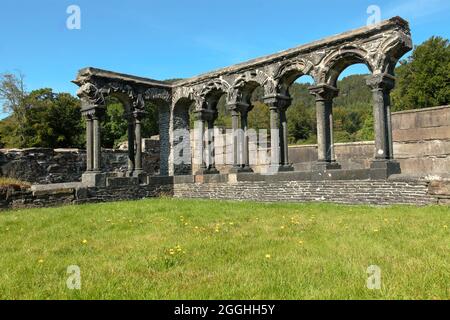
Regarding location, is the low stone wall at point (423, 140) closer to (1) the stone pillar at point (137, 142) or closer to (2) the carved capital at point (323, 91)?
(2) the carved capital at point (323, 91)

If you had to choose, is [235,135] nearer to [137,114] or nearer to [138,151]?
[138,151]

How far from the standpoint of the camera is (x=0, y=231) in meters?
7.16

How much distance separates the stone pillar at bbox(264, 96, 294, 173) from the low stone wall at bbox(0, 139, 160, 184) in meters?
8.79

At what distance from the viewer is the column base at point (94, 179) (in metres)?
14.3

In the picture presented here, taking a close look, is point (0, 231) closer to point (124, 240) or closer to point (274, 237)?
point (124, 240)

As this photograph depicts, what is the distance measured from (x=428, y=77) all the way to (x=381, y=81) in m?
25.9

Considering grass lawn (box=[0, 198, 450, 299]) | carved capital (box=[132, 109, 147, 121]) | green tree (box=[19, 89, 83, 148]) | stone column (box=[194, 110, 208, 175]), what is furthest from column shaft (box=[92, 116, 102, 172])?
green tree (box=[19, 89, 83, 148])

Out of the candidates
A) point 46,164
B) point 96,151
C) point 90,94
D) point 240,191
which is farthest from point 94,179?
point 240,191

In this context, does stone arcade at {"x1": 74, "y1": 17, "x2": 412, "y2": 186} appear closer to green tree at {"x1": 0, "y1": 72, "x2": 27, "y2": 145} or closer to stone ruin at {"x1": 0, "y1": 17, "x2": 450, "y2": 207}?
stone ruin at {"x1": 0, "y1": 17, "x2": 450, "y2": 207}

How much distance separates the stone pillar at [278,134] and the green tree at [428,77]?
907 inches

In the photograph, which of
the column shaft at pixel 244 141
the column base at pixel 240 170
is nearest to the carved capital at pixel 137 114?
the column shaft at pixel 244 141

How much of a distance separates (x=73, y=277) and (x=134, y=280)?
2.01 ft

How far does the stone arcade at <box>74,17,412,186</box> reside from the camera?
36.6ft

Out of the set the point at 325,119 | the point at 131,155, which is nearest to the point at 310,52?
the point at 325,119
